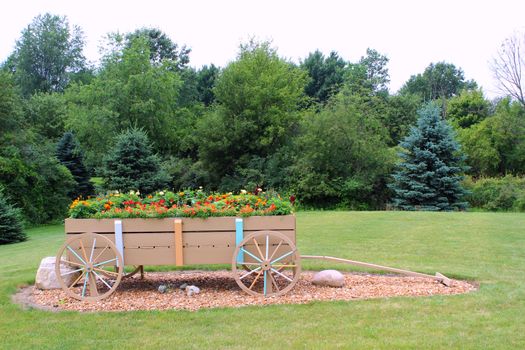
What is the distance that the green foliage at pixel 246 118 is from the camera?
27.4 meters

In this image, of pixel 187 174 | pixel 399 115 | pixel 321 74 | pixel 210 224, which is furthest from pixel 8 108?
pixel 399 115

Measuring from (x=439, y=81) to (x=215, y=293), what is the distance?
51.4 metres

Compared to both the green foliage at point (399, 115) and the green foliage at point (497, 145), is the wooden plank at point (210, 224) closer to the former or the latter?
the green foliage at point (497, 145)

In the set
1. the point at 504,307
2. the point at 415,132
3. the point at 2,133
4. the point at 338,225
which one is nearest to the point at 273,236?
the point at 504,307

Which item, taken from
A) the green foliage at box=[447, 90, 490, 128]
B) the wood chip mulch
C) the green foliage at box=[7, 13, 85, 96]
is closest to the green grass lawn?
the wood chip mulch

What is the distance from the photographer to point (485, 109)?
33125 mm

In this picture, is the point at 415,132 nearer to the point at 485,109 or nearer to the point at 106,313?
the point at 485,109

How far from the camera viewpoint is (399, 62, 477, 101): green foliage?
51.4 metres

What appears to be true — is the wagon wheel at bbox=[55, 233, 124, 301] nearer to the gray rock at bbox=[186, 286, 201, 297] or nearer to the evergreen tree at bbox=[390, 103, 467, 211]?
the gray rock at bbox=[186, 286, 201, 297]

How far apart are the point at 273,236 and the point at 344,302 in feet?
3.55

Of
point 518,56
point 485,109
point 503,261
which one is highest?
point 518,56

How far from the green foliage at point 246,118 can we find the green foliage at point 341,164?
110 inches

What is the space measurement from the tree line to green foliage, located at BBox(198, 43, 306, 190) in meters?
0.06

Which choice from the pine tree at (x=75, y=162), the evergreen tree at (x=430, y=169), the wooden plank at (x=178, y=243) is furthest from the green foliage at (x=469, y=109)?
the wooden plank at (x=178, y=243)
